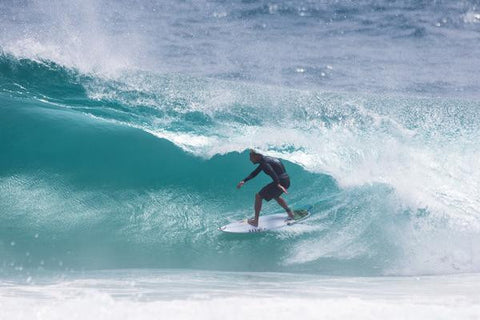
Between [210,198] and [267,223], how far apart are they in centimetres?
118

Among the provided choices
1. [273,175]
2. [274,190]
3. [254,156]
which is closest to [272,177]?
[273,175]

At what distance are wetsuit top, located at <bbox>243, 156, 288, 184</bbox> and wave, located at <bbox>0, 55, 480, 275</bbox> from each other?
2.98ft

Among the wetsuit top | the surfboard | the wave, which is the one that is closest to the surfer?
the wetsuit top

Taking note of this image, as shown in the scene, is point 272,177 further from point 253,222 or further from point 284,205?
point 253,222

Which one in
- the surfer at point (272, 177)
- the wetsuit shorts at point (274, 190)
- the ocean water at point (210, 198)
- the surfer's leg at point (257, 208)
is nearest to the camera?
the ocean water at point (210, 198)

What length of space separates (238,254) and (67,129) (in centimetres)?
397

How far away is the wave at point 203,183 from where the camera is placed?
26.1ft

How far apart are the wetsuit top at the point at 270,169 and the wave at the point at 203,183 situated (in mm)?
909

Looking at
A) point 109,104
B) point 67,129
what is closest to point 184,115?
point 109,104

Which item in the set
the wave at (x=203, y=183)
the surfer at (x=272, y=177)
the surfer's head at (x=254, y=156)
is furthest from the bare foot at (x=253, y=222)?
the surfer's head at (x=254, y=156)

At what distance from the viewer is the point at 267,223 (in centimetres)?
830

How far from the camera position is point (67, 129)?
9906 millimetres

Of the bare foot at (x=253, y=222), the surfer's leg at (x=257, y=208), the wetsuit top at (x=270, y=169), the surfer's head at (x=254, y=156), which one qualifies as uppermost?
the surfer's head at (x=254, y=156)

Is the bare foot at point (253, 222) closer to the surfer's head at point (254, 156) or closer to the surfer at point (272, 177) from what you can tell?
the surfer at point (272, 177)
